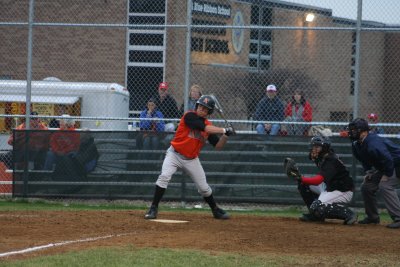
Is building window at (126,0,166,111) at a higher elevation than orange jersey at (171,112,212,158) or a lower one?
higher

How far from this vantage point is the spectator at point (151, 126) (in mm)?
16094

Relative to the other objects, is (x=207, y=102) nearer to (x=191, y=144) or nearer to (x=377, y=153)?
(x=191, y=144)

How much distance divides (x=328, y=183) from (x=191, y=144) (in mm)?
2102

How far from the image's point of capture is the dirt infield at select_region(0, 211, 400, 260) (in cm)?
948

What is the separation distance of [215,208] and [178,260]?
4.55 meters

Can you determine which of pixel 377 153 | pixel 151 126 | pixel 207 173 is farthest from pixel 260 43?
pixel 377 153

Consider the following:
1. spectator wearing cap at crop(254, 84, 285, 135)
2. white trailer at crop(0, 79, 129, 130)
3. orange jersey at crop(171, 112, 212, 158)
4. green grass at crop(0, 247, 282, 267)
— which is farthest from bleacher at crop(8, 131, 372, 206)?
green grass at crop(0, 247, 282, 267)

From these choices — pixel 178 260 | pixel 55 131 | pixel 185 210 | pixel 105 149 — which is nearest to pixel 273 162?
pixel 185 210

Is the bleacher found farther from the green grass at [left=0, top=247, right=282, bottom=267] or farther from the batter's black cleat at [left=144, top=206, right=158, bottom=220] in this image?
the green grass at [left=0, top=247, right=282, bottom=267]

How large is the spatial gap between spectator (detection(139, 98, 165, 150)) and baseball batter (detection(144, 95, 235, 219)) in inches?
134

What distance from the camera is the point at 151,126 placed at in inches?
649

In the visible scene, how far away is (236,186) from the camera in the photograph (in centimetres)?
1592

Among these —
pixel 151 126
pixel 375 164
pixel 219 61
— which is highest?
pixel 219 61

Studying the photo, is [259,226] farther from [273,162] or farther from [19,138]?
[19,138]
